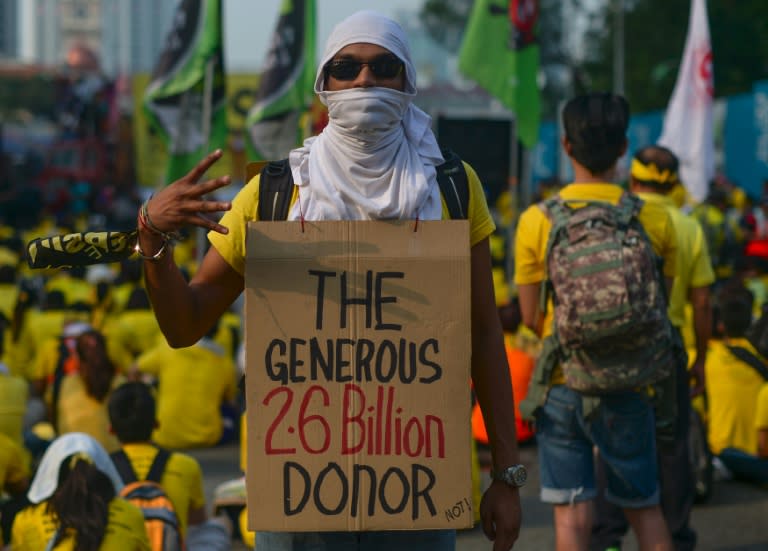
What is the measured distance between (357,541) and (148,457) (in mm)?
3064

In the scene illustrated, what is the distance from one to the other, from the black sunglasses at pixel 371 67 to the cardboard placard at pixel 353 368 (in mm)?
340

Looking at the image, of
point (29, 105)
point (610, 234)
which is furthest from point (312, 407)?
point (29, 105)

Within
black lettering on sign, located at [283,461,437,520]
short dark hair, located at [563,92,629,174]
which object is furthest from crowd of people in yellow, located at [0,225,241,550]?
short dark hair, located at [563,92,629,174]

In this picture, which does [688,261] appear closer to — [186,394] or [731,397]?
[731,397]

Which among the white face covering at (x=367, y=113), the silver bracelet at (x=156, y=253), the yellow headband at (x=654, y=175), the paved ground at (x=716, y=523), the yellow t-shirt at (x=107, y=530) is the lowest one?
the paved ground at (x=716, y=523)

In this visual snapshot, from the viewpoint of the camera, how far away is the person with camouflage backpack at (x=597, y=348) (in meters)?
4.49

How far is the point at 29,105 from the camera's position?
356ft

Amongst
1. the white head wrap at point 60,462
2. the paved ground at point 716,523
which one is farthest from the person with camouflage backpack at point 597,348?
the paved ground at point 716,523

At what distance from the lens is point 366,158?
3.03m

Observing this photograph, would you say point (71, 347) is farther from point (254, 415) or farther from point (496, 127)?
point (496, 127)

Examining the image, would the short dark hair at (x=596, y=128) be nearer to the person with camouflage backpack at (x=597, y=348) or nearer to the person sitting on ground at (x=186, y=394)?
the person with camouflage backpack at (x=597, y=348)

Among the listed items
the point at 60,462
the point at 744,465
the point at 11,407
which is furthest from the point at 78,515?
the point at 744,465

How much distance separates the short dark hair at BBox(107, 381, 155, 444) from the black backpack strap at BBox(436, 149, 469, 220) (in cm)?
312

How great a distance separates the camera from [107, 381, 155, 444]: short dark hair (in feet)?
19.4
